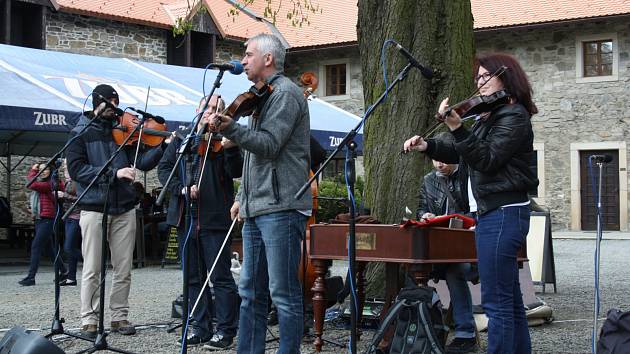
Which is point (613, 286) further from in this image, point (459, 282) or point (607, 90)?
point (607, 90)

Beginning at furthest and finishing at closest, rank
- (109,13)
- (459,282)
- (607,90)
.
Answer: (607,90) < (109,13) < (459,282)

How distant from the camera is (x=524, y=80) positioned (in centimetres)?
473

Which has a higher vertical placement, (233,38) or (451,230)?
(233,38)

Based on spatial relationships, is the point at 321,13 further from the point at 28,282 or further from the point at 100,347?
the point at 100,347

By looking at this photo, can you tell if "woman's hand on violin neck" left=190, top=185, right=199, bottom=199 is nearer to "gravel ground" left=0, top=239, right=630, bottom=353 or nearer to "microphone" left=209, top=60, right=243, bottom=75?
"gravel ground" left=0, top=239, right=630, bottom=353

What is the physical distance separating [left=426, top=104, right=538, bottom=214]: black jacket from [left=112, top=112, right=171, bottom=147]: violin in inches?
104

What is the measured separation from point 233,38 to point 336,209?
11123mm

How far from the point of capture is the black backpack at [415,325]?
17.0 feet

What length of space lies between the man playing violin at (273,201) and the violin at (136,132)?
5.92 feet

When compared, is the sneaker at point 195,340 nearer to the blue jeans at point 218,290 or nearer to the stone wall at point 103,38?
the blue jeans at point 218,290

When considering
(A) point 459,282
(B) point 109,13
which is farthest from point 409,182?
(B) point 109,13

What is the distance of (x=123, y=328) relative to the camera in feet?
22.4

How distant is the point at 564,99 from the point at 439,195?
63.3 ft

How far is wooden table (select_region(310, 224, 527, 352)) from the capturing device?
18.9 feet
